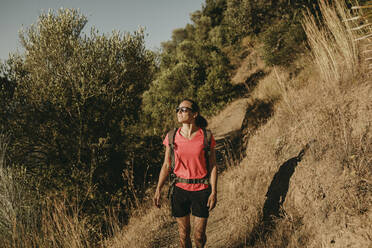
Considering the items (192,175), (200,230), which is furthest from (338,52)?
(200,230)

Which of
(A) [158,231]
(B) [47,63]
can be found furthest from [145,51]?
(A) [158,231]

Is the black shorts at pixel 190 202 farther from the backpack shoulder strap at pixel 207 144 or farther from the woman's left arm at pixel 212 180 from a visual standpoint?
the backpack shoulder strap at pixel 207 144

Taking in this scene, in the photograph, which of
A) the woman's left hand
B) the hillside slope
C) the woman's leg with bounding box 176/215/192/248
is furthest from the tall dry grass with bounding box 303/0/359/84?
the woman's leg with bounding box 176/215/192/248

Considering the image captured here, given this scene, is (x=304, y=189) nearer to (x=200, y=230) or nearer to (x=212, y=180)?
(x=212, y=180)

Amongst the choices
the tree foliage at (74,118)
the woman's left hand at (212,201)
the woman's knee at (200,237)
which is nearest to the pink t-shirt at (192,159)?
the woman's left hand at (212,201)

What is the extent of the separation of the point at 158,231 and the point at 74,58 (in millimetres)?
7594

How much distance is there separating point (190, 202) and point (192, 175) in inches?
15.9

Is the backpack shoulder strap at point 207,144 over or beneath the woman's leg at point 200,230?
over

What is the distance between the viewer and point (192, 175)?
101 inches

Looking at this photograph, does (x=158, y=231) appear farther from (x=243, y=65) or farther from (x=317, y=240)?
(x=243, y=65)

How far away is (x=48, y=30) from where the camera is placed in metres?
8.57

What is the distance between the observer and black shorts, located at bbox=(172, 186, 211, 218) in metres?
2.50

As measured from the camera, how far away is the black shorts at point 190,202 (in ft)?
8.21

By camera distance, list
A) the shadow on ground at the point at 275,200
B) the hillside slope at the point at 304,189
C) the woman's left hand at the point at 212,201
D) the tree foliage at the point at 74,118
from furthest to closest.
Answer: the tree foliage at the point at 74,118, the shadow on ground at the point at 275,200, the woman's left hand at the point at 212,201, the hillside slope at the point at 304,189
